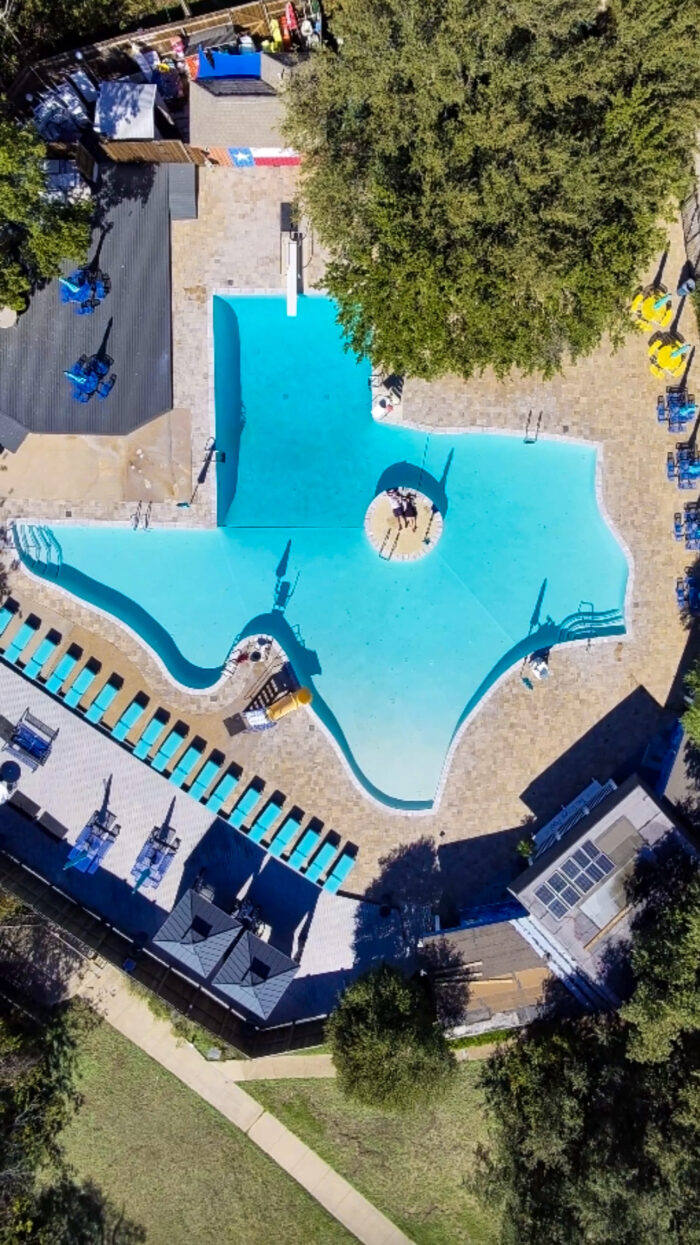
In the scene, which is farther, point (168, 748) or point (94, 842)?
point (168, 748)

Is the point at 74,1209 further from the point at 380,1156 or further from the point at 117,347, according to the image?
the point at 117,347

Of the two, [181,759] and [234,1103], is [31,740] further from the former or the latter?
[234,1103]

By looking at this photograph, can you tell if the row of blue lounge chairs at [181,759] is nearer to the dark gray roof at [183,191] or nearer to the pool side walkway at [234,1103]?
the pool side walkway at [234,1103]

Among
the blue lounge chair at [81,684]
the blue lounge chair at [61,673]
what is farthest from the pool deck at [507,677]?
the blue lounge chair at [61,673]

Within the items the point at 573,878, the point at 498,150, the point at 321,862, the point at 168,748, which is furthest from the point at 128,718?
the point at 498,150

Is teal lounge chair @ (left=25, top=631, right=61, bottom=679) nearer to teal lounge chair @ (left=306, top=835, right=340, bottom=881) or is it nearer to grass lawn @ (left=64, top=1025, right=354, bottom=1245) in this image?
teal lounge chair @ (left=306, top=835, right=340, bottom=881)

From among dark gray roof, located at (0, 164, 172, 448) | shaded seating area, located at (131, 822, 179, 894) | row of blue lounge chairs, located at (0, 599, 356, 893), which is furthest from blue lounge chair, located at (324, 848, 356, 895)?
dark gray roof, located at (0, 164, 172, 448)
